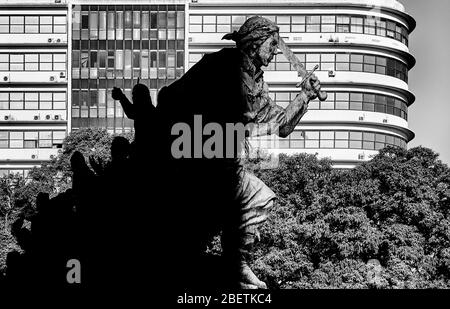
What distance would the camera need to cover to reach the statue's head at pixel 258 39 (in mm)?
10578

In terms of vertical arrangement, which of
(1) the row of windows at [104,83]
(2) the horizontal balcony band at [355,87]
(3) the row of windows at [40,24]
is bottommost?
(2) the horizontal balcony band at [355,87]

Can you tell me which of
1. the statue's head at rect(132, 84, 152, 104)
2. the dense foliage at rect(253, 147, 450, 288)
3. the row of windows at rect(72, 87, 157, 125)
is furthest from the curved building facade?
the statue's head at rect(132, 84, 152, 104)

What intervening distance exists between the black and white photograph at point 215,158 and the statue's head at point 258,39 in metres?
0.01

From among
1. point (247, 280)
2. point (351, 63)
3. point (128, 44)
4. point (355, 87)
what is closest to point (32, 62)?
point (128, 44)

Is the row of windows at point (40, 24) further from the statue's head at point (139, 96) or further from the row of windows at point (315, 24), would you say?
the statue's head at point (139, 96)

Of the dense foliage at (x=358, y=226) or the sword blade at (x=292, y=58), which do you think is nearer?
the sword blade at (x=292, y=58)

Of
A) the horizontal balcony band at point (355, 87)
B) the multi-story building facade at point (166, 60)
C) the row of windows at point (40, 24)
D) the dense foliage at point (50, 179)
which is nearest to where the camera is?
the dense foliage at point (50, 179)

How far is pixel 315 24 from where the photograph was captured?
8681 centimetres

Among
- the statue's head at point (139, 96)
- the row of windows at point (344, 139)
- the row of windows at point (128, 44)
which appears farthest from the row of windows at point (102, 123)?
the statue's head at point (139, 96)

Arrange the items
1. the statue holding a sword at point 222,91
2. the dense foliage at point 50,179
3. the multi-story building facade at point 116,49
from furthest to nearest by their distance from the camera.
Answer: the multi-story building facade at point 116,49, the dense foliage at point 50,179, the statue holding a sword at point 222,91

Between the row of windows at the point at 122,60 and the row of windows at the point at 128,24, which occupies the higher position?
the row of windows at the point at 128,24

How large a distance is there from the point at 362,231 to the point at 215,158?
3653 cm

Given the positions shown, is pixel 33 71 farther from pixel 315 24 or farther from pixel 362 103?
pixel 362 103

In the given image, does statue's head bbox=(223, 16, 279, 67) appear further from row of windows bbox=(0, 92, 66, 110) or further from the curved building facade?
row of windows bbox=(0, 92, 66, 110)
